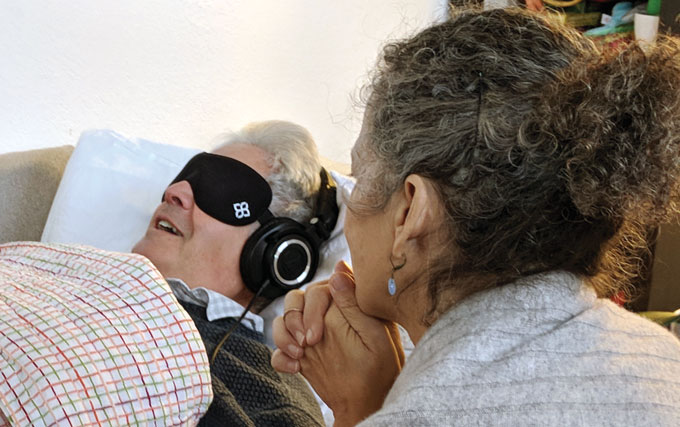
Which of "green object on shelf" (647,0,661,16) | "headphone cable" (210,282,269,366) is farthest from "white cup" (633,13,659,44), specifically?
"headphone cable" (210,282,269,366)

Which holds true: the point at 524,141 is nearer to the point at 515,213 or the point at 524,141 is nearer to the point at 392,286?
the point at 515,213

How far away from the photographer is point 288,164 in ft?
5.42

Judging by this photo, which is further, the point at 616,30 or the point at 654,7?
the point at 616,30

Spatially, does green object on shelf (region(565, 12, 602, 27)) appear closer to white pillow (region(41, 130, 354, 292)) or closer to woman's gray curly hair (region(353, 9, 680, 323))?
white pillow (region(41, 130, 354, 292))

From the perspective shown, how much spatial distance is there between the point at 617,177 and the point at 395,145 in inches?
9.8

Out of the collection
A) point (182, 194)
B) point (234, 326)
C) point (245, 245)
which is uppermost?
point (182, 194)

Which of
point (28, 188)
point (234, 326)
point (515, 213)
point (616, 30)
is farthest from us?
point (616, 30)

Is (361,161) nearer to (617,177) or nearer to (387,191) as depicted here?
(387,191)

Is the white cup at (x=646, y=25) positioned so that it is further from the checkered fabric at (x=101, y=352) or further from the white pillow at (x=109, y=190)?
the checkered fabric at (x=101, y=352)

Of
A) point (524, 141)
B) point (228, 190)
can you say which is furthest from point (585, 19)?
point (524, 141)

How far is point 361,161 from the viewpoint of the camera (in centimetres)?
94

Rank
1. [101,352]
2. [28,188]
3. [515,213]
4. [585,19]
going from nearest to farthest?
[515,213] → [101,352] → [28,188] → [585,19]

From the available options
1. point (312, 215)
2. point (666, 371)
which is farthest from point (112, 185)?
point (666, 371)

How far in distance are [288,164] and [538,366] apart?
1.03m
